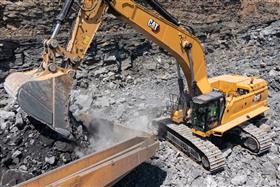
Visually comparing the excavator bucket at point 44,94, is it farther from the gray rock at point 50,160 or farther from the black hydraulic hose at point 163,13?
the black hydraulic hose at point 163,13

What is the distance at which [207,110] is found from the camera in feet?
23.7

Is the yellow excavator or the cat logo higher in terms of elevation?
the cat logo

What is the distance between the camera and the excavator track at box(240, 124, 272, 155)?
7514 mm

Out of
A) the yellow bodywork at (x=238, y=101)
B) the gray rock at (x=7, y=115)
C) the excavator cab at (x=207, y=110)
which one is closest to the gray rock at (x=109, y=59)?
the yellow bodywork at (x=238, y=101)

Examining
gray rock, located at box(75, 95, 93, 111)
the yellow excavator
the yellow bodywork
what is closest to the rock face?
gray rock, located at box(75, 95, 93, 111)

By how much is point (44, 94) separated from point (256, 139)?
165 inches

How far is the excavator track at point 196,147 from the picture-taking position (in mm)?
6906

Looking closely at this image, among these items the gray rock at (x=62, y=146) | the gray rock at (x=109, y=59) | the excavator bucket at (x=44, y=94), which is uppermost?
the excavator bucket at (x=44, y=94)

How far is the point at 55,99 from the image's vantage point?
5.63 meters

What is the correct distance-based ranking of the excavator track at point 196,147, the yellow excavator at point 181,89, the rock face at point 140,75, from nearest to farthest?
the yellow excavator at point 181,89 → the rock face at point 140,75 → the excavator track at point 196,147

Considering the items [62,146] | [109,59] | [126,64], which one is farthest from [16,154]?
[126,64]

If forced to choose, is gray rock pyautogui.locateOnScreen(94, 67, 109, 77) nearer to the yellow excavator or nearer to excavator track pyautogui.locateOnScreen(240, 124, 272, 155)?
the yellow excavator

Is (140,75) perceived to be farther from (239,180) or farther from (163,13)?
(239,180)

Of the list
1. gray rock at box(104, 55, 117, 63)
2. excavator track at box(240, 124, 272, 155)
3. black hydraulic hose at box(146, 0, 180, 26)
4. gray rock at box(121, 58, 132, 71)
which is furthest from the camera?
gray rock at box(121, 58, 132, 71)
